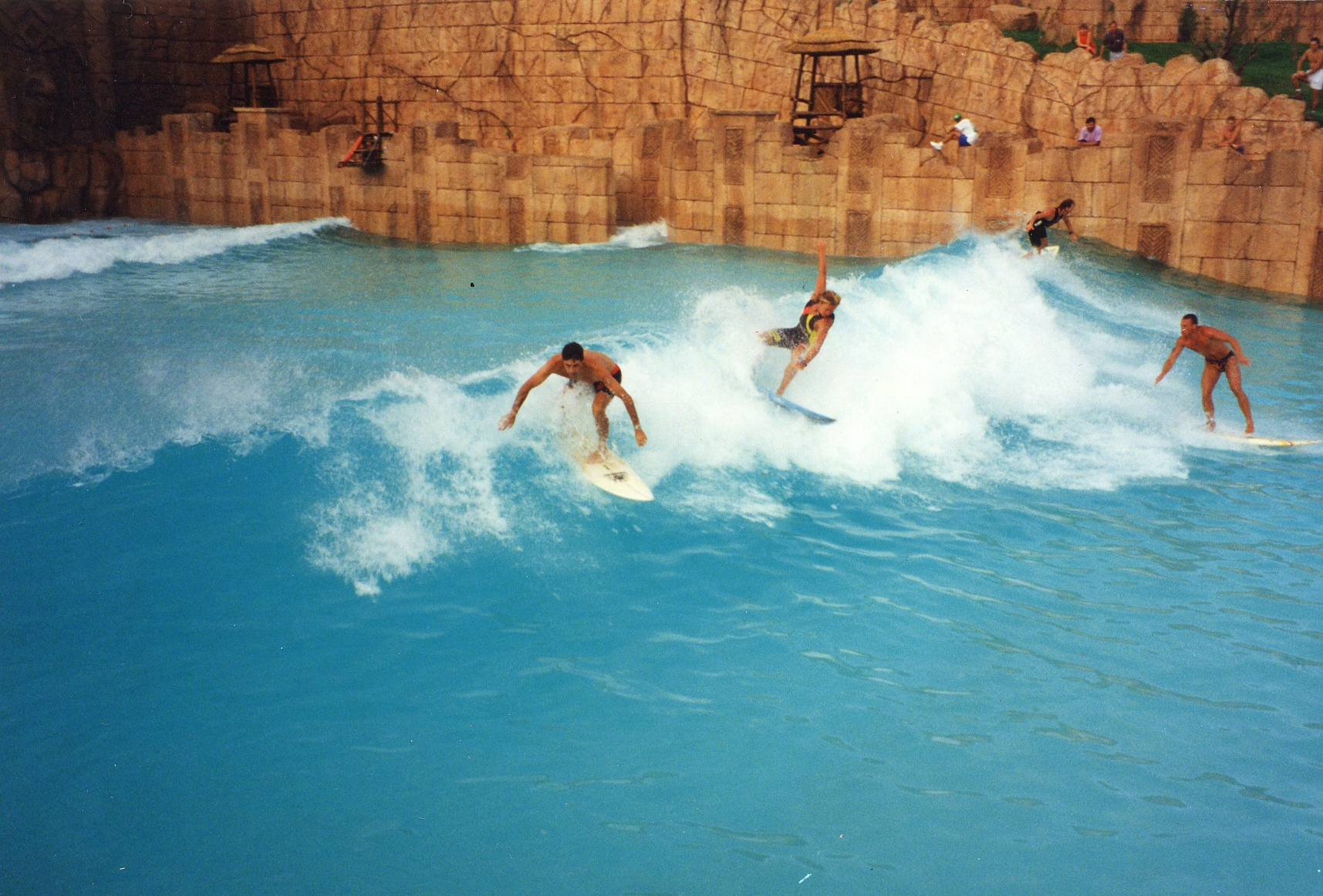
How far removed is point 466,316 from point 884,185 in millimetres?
7460

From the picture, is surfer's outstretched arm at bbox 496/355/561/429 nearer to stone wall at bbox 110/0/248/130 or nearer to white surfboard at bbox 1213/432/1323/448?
white surfboard at bbox 1213/432/1323/448

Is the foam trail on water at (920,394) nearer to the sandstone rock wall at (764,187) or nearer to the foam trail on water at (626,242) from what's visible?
the sandstone rock wall at (764,187)

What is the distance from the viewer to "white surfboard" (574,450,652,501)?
25.5 ft

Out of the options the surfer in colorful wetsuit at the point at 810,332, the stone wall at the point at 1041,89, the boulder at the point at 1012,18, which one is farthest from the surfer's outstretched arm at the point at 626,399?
the boulder at the point at 1012,18

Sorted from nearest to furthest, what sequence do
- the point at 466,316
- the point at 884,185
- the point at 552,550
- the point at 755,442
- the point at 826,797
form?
the point at 826,797 < the point at 552,550 < the point at 755,442 < the point at 466,316 < the point at 884,185

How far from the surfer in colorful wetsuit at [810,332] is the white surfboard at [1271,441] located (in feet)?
12.4

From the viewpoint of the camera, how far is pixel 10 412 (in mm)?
9617

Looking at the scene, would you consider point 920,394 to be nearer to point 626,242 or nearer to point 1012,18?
point 626,242

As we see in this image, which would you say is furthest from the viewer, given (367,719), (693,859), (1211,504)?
(1211,504)

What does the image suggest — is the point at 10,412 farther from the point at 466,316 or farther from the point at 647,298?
the point at 647,298

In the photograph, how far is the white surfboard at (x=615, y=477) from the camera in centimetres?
776

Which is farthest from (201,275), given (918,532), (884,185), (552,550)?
(918,532)

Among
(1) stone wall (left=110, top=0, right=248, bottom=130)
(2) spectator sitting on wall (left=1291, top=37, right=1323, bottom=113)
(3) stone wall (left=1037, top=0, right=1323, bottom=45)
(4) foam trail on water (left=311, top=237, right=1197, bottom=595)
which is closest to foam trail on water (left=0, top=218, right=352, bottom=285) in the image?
(1) stone wall (left=110, top=0, right=248, bottom=130)

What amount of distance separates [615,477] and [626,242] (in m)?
11.6
